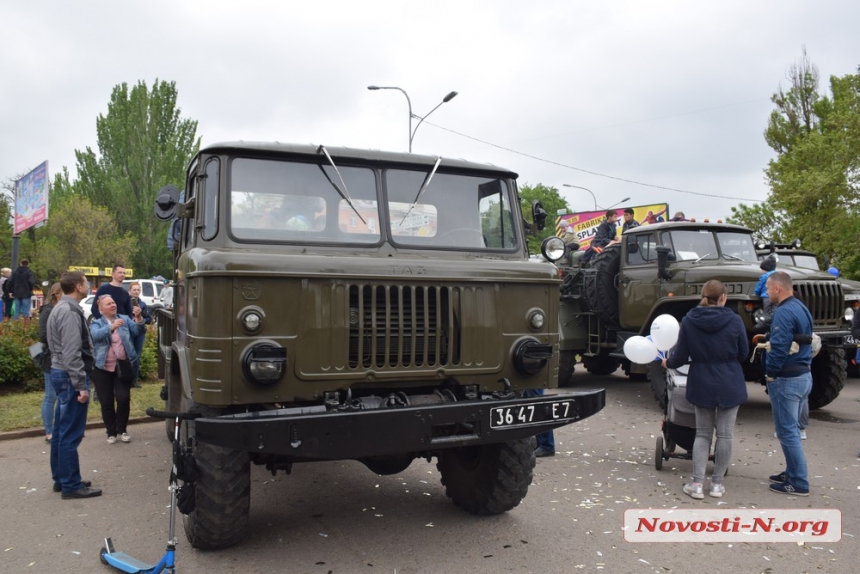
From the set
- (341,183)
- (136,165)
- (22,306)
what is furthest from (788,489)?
(136,165)

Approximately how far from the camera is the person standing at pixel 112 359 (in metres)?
7.17

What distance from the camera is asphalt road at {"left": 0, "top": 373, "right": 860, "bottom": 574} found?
4.27 meters

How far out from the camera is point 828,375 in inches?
361

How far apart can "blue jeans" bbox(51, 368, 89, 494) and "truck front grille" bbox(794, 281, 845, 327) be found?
331 inches

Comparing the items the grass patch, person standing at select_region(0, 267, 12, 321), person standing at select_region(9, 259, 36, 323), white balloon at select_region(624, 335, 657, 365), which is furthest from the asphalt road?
person standing at select_region(0, 267, 12, 321)

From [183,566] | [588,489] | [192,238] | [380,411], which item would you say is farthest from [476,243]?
[183,566]

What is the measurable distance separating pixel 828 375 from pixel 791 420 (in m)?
4.17

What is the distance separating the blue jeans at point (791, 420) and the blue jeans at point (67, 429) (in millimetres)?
5616

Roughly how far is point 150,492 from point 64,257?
121ft

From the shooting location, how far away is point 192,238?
4.84 metres

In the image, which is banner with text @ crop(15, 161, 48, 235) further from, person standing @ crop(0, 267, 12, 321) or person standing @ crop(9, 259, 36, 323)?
person standing @ crop(9, 259, 36, 323)

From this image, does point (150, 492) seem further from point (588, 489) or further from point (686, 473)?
point (686, 473)

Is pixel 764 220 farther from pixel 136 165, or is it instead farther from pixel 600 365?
pixel 136 165

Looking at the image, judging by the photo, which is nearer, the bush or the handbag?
the handbag
